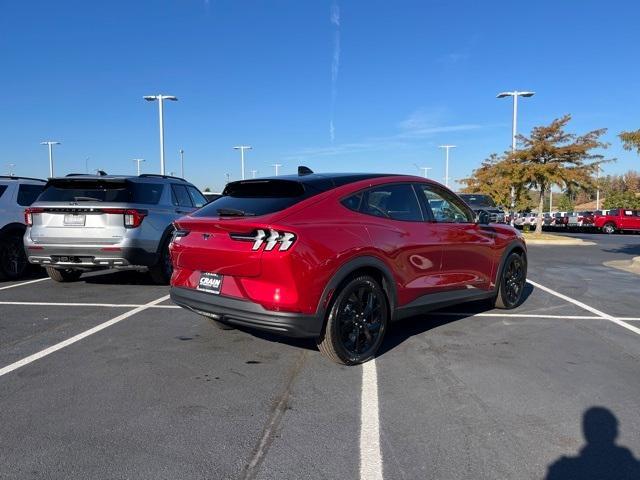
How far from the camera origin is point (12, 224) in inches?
353

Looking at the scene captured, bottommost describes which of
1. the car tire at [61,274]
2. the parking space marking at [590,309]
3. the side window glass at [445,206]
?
the parking space marking at [590,309]

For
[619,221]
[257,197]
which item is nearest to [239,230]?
[257,197]

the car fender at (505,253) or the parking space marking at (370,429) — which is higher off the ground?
the car fender at (505,253)

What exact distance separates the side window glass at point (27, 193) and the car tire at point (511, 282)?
812 centimetres

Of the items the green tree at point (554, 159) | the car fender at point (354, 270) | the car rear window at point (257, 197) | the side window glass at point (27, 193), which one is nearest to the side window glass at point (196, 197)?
the side window glass at point (27, 193)

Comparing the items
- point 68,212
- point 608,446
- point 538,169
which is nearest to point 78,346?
point 68,212

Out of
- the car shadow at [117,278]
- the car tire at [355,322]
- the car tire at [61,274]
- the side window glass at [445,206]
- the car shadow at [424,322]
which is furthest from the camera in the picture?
the car shadow at [117,278]

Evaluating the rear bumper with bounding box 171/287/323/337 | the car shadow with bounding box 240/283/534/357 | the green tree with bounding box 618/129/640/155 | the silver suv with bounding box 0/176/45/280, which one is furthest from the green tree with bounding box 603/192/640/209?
the rear bumper with bounding box 171/287/323/337

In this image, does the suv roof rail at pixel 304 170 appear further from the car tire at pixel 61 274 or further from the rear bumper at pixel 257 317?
the car tire at pixel 61 274

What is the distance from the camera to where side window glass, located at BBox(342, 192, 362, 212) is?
4617 millimetres

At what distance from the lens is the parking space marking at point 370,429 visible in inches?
113

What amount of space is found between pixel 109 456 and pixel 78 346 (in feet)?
7.87

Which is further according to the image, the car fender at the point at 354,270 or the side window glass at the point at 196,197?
the side window glass at the point at 196,197

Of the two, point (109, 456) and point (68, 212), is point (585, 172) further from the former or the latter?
point (109, 456)
